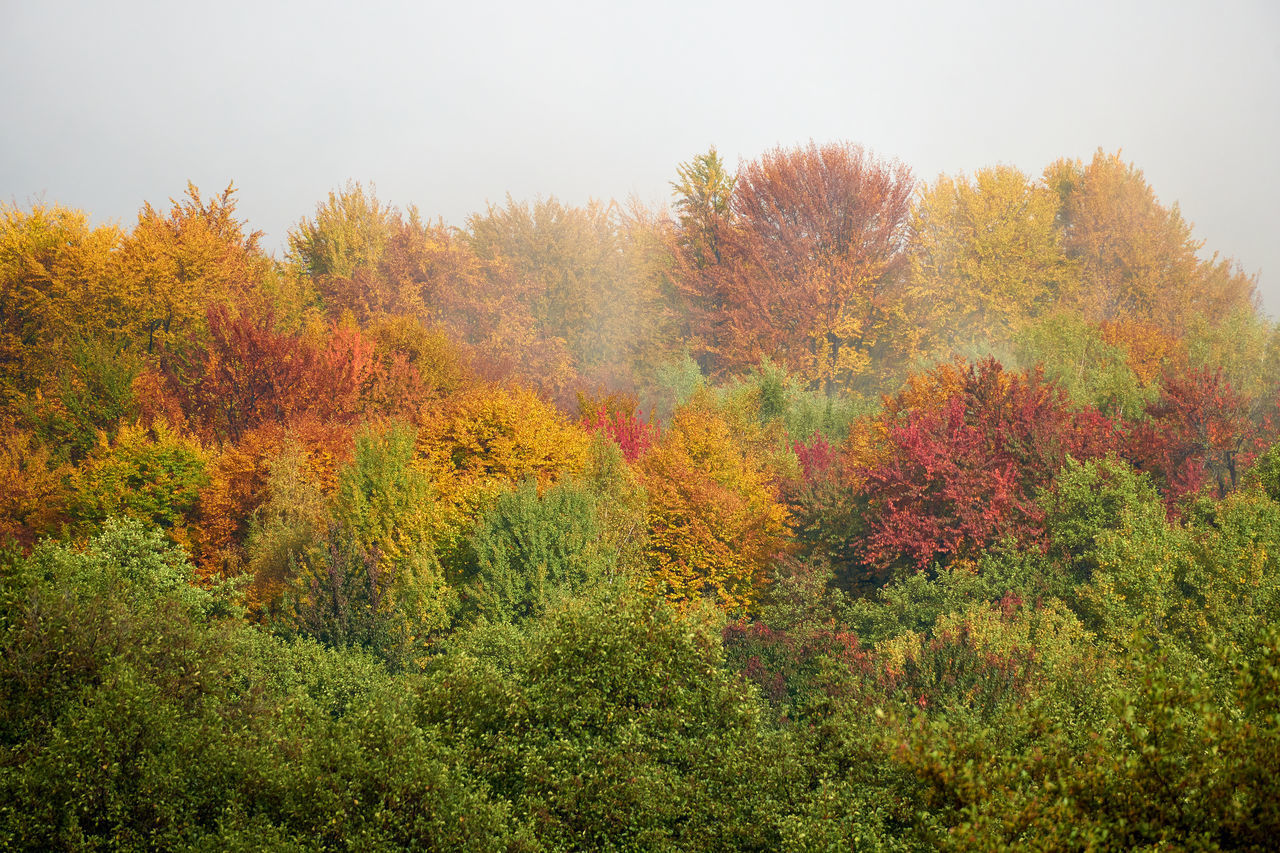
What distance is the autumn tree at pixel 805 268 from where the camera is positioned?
63.2 m

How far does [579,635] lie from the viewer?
1430 centimetres

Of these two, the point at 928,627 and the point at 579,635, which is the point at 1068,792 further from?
the point at 928,627

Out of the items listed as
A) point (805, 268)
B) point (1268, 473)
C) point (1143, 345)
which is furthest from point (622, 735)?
point (805, 268)

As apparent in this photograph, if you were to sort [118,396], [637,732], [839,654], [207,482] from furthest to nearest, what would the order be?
[118,396] → [207,482] → [839,654] → [637,732]

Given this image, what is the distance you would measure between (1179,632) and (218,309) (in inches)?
1460

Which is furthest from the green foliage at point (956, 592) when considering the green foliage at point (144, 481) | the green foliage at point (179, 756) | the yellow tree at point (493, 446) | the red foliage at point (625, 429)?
the green foliage at point (144, 481)

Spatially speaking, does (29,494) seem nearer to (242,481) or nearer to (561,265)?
(242,481)

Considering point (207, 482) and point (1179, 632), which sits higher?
point (207, 482)

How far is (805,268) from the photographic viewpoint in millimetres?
64188

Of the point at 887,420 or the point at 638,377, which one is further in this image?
the point at 638,377

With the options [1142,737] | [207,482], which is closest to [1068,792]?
[1142,737]

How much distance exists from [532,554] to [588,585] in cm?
175

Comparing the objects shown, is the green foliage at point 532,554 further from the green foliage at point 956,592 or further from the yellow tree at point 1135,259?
the yellow tree at point 1135,259

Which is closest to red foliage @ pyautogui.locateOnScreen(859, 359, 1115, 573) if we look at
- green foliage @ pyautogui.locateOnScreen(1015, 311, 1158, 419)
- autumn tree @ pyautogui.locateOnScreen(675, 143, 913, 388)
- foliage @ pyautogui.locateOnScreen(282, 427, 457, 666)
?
green foliage @ pyautogui.locateOnScreen(1015, 311, 1158, 419)
